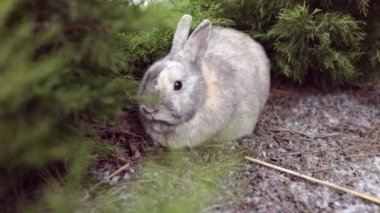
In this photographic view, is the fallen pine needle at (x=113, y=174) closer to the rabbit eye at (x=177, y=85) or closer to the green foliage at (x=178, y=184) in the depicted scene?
the green foliage at (x=178, y=184)

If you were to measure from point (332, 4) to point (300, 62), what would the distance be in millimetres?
428

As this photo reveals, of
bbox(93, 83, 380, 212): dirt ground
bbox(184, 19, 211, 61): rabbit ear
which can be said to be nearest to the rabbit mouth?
bbox(93, 83, 380, 212): dirt ground

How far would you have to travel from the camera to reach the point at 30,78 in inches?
66.9

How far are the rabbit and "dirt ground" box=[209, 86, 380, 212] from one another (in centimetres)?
19

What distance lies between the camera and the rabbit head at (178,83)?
102 inches

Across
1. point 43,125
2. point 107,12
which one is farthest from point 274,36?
point 43,125

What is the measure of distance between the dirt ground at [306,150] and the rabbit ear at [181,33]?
49cm

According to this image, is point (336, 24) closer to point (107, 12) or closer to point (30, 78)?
point (107, 12)

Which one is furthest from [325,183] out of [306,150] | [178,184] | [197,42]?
[197,42]

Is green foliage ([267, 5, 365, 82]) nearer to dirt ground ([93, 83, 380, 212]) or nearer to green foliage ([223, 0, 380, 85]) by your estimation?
green foliage ([223, 0, 380, 85])

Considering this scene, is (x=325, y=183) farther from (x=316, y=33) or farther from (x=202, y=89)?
(x=316, y=33)

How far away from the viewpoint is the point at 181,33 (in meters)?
2.83

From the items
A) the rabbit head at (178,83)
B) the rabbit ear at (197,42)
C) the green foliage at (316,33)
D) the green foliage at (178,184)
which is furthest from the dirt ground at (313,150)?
the rabbit ear at (197,42)

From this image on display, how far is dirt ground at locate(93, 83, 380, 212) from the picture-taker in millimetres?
2418
